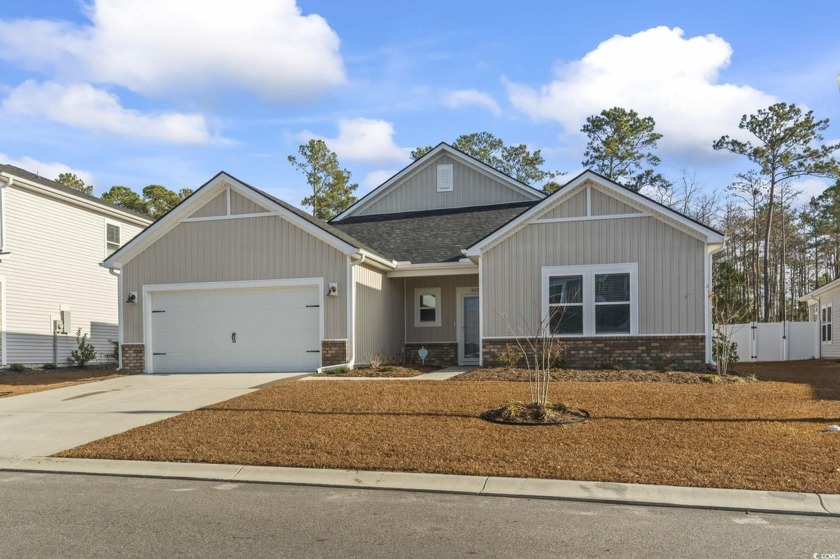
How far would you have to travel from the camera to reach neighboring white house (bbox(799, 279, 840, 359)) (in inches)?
915

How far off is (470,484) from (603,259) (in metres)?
9.70

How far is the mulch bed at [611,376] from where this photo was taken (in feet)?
41.3

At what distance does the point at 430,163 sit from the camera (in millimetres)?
21562

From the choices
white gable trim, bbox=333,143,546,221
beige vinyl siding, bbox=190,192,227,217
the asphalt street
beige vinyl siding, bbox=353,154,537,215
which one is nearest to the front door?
beige vinyl siding, bbox=353,154,537,215

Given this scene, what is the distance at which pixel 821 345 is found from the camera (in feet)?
82.8

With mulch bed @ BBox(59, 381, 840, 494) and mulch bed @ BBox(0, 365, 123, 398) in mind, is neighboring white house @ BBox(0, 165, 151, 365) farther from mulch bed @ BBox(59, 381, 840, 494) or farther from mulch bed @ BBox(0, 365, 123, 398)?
mulch bed @ BBox(59, 381, 840, 494)

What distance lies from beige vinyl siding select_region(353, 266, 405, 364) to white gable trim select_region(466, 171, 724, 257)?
2785 mm

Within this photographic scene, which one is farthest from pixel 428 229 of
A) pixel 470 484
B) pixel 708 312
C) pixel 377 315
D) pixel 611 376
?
pixel 470 484

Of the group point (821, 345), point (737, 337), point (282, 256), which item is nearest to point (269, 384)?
point (282, 256)

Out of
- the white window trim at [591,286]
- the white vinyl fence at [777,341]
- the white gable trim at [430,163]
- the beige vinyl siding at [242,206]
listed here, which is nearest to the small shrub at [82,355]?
the beige vinyl siding at [242,206]

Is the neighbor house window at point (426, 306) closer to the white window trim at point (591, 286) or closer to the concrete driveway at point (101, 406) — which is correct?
the white window trim at point (591, 286)

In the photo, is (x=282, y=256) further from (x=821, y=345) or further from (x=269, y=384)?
(x=821, y=345)

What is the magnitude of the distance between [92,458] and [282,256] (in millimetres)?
8768

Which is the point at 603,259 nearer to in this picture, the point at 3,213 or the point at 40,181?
the point at 3,213
